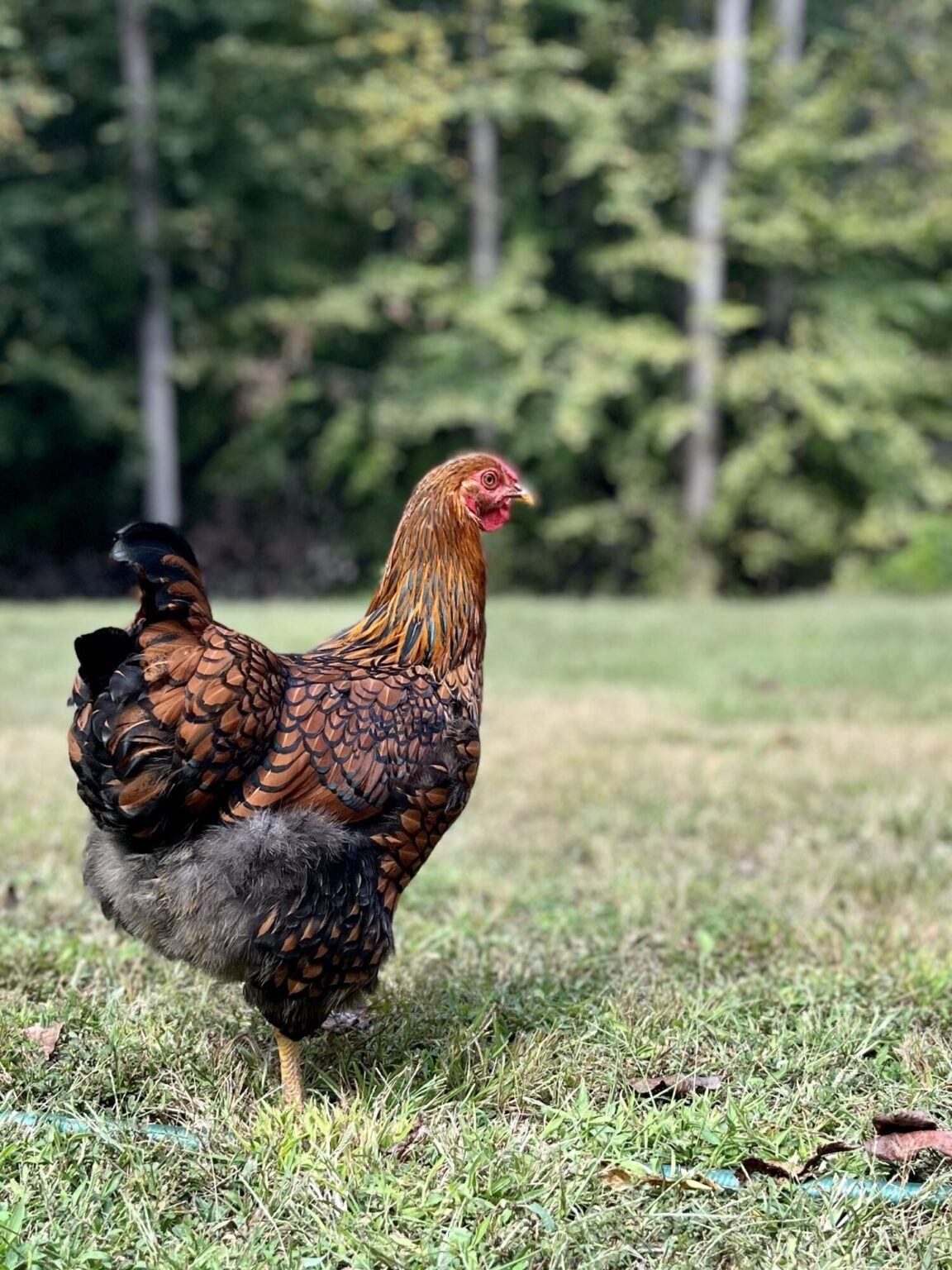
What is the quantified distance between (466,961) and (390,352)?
52.1ft

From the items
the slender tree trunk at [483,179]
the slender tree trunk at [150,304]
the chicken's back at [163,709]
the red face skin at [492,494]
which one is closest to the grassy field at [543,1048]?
the chicken's back at [163,709]

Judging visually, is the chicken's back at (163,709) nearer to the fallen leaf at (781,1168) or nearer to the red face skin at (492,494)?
the red face skin at (492,494)

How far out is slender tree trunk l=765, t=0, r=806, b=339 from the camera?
56.2 feet

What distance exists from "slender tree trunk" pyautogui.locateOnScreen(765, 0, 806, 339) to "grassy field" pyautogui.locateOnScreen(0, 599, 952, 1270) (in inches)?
521

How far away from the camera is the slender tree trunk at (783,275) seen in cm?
1714

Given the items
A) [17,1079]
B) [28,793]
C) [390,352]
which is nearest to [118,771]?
[17,1079]

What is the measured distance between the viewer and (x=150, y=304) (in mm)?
16453

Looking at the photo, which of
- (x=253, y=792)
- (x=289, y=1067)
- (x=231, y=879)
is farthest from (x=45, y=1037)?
(x=253, y=792)

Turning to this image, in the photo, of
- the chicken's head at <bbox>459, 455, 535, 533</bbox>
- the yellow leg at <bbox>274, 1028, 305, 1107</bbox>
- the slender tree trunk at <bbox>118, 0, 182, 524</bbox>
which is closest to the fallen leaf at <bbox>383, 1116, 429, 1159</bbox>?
the yellow leg at <bbox>274, 1028, 305, 1107</bbox>

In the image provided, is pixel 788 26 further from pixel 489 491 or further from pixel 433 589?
pixel 433 589

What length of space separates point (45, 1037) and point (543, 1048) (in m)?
1.12

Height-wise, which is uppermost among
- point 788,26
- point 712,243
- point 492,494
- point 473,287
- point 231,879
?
point 788,26

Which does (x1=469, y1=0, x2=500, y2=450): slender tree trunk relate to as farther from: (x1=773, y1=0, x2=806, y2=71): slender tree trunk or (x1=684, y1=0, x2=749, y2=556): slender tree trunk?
(x1=773, y1=0, x2=806, y2=71): slender tree trunk

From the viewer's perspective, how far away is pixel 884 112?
18734mm
